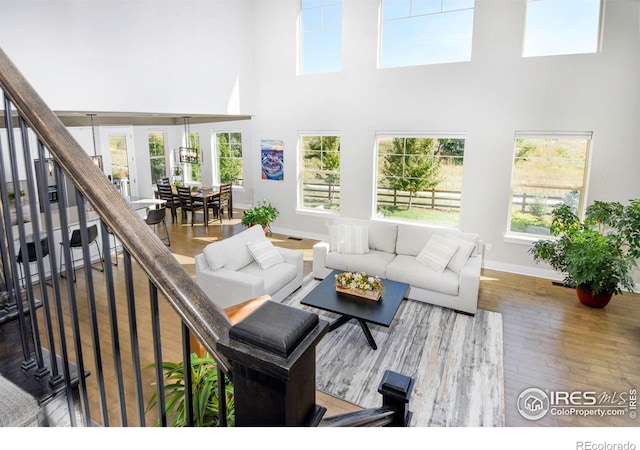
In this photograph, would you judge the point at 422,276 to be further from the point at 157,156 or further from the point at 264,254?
the point at 157,156

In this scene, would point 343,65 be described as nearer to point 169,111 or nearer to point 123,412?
point 169,111

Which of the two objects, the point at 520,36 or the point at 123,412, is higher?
the point at 520,36

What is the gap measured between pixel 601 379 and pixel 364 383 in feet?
7.43

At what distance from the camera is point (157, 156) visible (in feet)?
39.1

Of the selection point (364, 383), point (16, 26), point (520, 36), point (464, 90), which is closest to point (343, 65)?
point (464, 90)

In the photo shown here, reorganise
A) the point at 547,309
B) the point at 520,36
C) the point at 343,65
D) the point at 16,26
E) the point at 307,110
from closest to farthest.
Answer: the point at 16,26
the point at 547,309
the point at 520,36
the point at 343,65
the point at 307,110

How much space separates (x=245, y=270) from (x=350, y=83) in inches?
162

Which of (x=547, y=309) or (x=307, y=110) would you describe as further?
(x=307, y=110)

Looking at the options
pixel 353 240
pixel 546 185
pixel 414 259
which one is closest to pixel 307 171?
pixel 353 240

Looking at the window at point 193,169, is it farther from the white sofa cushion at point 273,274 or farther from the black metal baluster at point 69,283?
the black metal baluster at point 69,283

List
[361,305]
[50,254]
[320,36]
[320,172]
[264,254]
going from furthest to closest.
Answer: [320,172]
[320,36]
[264,254]
[361,305]
[50,254]

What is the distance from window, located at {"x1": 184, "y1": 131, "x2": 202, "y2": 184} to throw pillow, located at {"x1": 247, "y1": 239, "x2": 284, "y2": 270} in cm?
726

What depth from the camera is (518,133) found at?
19.6 feet
